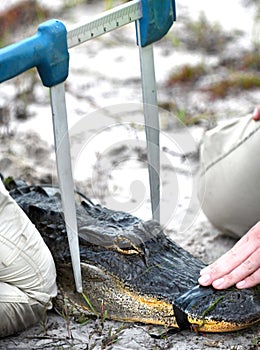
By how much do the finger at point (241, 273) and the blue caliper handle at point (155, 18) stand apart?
2.14ft

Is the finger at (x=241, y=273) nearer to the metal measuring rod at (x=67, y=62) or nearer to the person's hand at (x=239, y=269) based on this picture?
the person's hand at (x=239, y=269)

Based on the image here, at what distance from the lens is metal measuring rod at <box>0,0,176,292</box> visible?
198 centimetres

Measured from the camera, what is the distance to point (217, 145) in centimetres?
296

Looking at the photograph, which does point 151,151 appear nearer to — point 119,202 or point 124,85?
point 119,202

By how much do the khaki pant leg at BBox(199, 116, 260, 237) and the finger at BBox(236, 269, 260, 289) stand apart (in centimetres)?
57

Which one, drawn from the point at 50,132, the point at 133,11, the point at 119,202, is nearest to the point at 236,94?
the point at 50,132

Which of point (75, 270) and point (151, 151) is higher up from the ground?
point (151, 151)

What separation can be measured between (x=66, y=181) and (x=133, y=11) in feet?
1.60

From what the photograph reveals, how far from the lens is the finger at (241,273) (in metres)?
2.22

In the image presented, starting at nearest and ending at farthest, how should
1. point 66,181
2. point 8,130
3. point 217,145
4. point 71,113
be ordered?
1. point 66,181
2. point 217,145
3. point 8,130
4. point 71,113

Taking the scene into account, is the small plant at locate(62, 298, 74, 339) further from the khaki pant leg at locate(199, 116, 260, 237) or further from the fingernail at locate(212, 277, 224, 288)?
the khaki pant leg at locate(199, 116, 260, 237)

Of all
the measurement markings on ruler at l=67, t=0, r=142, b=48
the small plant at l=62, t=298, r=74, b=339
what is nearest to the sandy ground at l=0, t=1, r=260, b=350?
the small plant at l=62, t=298, r=74, b=339

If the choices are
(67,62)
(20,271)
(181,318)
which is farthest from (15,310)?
(67,62)

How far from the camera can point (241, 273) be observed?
224 centimetres
